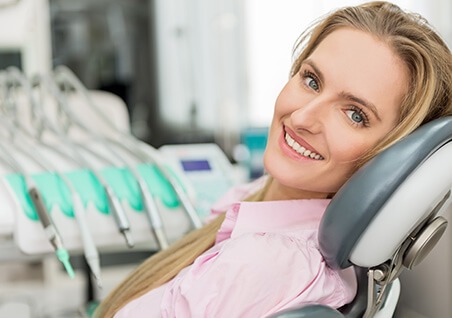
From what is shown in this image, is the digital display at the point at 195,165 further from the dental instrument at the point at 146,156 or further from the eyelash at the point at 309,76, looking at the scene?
the eyelash at the point at 309,76

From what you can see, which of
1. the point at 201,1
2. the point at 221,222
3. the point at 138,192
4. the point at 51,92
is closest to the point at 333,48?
the point at 221,222

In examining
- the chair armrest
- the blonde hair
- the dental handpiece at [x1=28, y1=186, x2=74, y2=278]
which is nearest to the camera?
the chair armrest

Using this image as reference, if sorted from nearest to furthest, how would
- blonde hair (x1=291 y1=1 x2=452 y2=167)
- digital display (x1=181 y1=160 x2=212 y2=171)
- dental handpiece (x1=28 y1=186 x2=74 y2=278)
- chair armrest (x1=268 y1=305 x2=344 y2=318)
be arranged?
chair armrest (x1=268 y1=305 x2=344 y2=318)
blonde hair (x1=291 y1=1 x2=452 y2=167)
dental handpiece (x1=28 y1=186 x2=74 y2=278)
digital display (x1=181 y1=160 x2=212 y2=171)

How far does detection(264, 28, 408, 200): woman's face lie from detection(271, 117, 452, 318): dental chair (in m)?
0.10

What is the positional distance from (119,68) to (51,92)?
1940 mm

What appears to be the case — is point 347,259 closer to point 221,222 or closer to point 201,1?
point 221,222

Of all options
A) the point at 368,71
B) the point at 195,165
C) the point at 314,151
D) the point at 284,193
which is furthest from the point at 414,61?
the point at 195,165

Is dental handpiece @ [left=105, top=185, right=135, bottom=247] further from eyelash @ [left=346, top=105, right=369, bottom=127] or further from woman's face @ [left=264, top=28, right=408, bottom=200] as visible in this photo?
eyelash @ [left=346, top=105, right=369, bottom=127]

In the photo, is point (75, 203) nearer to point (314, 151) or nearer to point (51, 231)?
point (51, 231)

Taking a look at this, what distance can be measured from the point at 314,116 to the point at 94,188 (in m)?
0.49

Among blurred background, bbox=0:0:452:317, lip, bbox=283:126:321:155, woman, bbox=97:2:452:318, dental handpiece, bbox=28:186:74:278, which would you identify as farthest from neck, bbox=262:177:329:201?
blurred background, bbox=0:0:452:317

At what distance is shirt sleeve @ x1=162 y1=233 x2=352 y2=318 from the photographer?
2.76ft

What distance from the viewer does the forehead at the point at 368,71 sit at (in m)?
0.92

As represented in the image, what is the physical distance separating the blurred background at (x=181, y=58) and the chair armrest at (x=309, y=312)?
1282 millimetres
